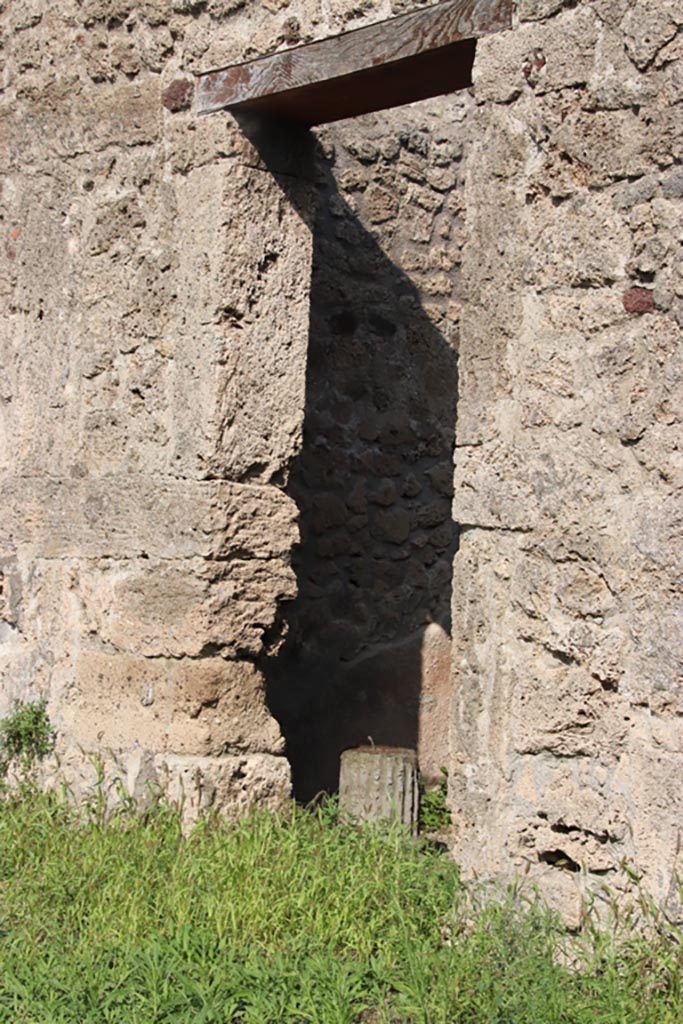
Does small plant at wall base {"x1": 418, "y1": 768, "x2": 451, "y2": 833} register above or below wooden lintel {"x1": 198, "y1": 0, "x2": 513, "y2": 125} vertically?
below

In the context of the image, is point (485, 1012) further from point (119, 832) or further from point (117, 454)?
point (117, 454)

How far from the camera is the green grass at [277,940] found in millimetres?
3160

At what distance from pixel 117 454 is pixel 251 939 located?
1901mm

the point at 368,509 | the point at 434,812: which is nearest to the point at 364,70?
the point at 368,509

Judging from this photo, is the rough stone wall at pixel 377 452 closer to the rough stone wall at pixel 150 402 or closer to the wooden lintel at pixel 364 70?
the rough stone wall at pixel 150 402

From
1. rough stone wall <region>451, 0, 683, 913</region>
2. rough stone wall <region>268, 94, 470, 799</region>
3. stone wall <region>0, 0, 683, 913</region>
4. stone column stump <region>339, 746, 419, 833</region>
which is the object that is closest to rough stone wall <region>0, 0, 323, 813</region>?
stone wall <region>0, 0, 683, 913</region>

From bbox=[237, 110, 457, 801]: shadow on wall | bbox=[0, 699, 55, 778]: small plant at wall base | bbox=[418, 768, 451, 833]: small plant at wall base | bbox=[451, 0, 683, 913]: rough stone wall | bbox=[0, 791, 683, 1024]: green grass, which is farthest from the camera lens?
bbox=[237, 110, 457, 801]: shadow on wall

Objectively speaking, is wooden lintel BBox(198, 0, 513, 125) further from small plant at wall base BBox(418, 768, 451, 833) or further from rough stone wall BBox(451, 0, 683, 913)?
small plant at wall base BBox(418, 768, 451, 833)

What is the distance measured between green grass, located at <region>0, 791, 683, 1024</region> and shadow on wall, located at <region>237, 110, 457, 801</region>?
5.83 feet

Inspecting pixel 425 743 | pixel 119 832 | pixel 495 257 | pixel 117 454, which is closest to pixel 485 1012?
pixel 119 832

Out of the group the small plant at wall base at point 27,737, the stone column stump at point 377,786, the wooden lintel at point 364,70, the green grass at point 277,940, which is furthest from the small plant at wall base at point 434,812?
the wooden lintel at point 364,70

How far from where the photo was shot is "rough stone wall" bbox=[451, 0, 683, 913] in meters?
3.38

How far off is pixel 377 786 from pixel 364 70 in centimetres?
256

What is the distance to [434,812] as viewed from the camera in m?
5.62
